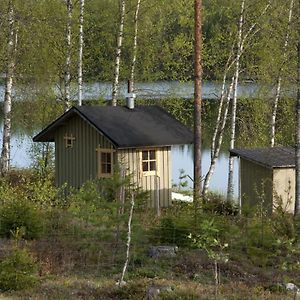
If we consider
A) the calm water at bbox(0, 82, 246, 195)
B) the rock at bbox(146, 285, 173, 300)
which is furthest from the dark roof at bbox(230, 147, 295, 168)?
the rock at bbox(146, 285, 173, 300)

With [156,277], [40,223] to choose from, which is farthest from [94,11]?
[156,277]

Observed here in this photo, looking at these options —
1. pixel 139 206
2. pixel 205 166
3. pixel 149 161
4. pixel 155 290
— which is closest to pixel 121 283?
pixel 155 290

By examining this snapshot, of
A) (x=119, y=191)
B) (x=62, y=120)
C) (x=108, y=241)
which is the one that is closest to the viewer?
(x=108, y=241)

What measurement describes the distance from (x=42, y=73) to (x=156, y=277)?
18704mm

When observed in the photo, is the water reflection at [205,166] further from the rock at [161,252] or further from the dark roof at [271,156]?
the rock at [161,252]

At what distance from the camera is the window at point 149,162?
71.7ft

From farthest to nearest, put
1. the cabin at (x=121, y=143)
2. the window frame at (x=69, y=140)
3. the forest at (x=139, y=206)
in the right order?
the window frame at (x=69, y=140)
the cabin at (x=121, y=143)
the forest at (x=139, y=206)

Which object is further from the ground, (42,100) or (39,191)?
(42,100)

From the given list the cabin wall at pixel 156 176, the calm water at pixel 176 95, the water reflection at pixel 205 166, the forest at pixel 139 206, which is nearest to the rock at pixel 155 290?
the forest at pixel 139 206

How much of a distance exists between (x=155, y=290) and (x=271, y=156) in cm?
1120

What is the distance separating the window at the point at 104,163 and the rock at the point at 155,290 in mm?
11075

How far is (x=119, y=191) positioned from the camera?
14953 mm

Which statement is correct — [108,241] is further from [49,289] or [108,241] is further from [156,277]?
[49,289]

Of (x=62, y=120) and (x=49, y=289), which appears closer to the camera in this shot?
(x=49, y=289)
